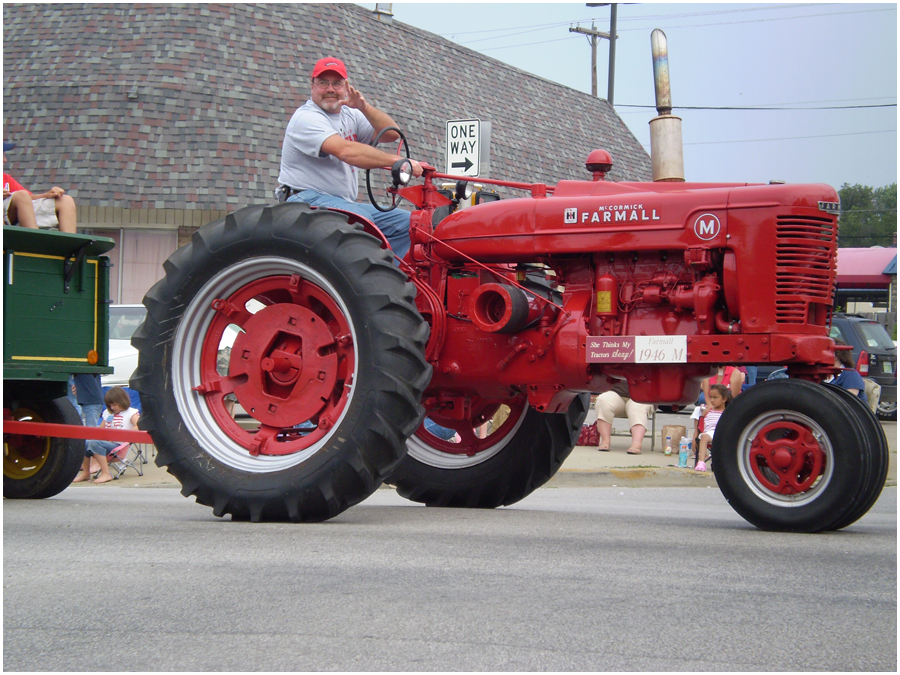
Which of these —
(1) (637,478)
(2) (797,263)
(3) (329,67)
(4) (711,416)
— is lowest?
(1) (637,478)

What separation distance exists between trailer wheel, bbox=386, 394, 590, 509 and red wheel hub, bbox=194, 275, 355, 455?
103 centimetres

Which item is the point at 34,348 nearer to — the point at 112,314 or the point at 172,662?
the point at 172,662

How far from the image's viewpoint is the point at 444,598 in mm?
3041

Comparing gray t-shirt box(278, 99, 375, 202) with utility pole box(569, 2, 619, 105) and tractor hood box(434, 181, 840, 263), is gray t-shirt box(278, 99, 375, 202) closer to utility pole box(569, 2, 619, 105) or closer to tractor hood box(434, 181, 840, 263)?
tractor hood box(434, 181, 840, 263)

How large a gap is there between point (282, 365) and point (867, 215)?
70103mm

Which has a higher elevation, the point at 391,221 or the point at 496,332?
the point at 391,221

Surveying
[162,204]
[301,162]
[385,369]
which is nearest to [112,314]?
[162,204]

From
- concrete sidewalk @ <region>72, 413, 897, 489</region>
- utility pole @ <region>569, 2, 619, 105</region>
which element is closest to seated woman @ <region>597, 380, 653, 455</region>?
concrete sidewalk @ <region>72, 413, 897, 489</region>

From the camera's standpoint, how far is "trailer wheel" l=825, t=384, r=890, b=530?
4.30 meters

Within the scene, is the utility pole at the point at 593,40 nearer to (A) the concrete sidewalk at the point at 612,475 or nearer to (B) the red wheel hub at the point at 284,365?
(A) the concrete sidewalk at the point at 612,475

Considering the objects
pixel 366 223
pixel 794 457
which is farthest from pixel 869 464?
pixel 366 223

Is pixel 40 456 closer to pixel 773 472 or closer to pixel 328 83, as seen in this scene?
pixel 328 83

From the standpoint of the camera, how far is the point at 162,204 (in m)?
18.1

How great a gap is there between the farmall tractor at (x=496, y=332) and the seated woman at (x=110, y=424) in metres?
5.52
